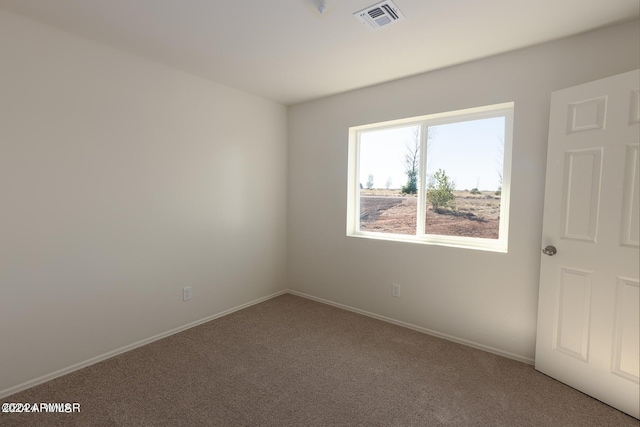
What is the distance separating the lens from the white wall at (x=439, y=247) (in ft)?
7.59

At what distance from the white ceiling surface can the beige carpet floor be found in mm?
2471

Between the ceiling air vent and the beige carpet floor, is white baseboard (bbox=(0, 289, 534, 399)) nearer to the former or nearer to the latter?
the beige carpet floor

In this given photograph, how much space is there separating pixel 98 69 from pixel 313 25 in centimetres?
168

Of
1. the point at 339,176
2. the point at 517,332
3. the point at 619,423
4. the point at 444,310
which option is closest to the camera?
the point at 619,423

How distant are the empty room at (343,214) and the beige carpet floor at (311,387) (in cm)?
2

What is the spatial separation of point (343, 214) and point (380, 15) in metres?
2.03

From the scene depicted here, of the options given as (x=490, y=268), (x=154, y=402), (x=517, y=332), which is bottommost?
(x=154, y=402)

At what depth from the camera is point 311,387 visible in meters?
2.12

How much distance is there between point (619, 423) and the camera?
179 cm

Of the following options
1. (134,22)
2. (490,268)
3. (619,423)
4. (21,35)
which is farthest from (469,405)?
(21,35)

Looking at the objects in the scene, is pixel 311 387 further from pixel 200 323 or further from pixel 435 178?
pixel 435 178

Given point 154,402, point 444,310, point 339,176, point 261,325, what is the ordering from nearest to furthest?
point 154,402 → point 444,310 → point 261,325 → point 339,176

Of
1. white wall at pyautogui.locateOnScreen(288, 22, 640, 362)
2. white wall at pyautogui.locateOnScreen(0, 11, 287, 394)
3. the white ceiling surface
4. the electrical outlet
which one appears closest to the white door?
white wall at pyautogui.locateOnScreen(288, 22, 640, 362)

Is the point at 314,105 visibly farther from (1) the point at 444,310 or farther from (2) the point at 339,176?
(1) the point at 444,310
